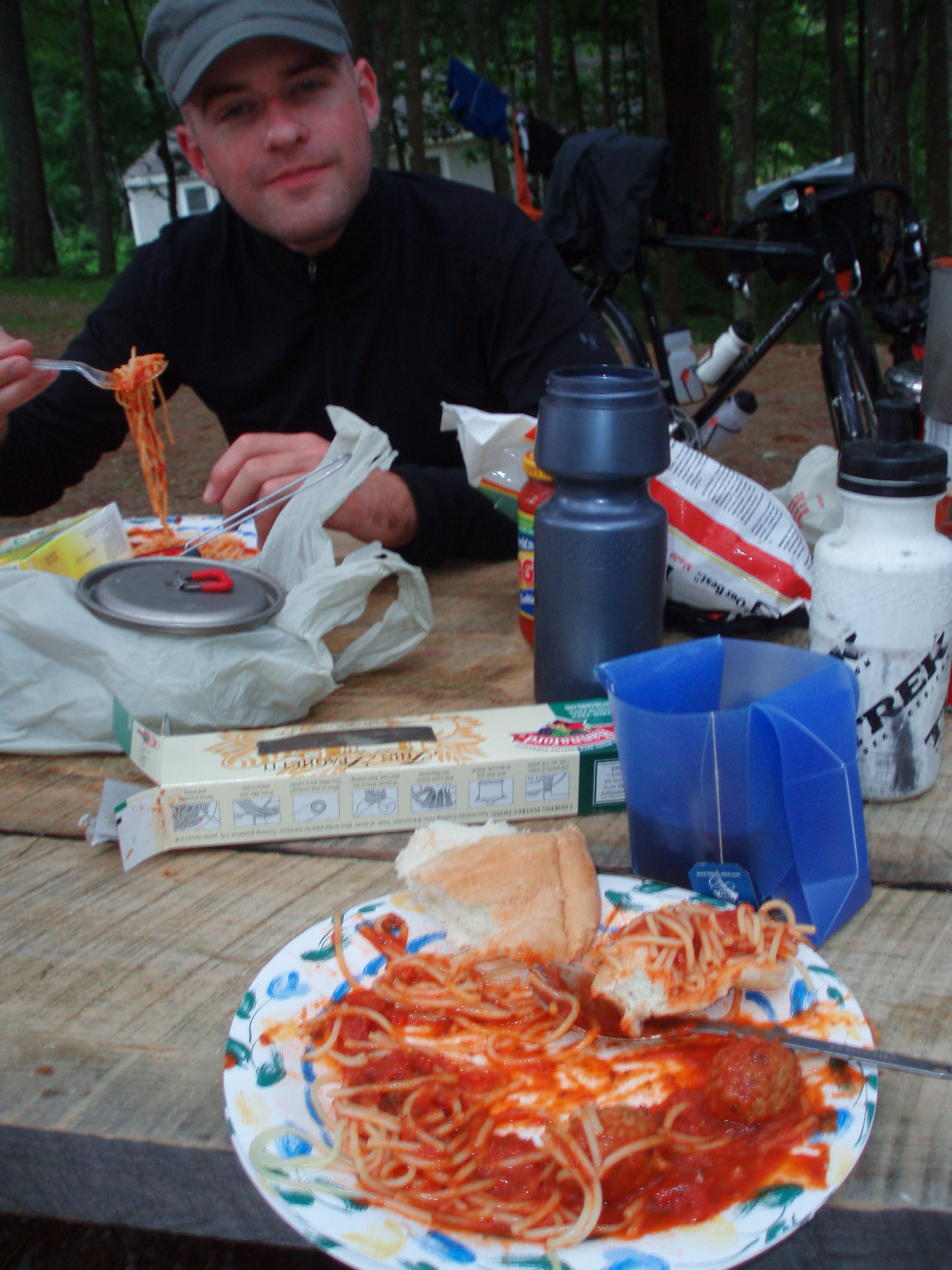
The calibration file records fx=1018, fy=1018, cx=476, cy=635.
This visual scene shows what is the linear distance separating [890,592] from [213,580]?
1.01 metres

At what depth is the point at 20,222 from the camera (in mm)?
21328

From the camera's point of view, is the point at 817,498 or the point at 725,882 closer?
the point at 725,882

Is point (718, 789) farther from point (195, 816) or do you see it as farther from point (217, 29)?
point (217, 29)

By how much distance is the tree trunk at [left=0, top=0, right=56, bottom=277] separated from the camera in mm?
19906

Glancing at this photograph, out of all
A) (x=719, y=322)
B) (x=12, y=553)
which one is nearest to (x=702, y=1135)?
(x=12, y=553)

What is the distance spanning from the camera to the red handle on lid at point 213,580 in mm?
1598

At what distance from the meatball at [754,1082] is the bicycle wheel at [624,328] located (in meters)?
4.47

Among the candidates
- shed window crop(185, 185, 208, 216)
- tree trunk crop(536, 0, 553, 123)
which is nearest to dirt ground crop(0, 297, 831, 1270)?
tree trunk crop(536, 0, 553, 123)

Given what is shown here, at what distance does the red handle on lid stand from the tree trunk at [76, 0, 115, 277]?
23.0 metres

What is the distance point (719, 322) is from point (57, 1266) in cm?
1441

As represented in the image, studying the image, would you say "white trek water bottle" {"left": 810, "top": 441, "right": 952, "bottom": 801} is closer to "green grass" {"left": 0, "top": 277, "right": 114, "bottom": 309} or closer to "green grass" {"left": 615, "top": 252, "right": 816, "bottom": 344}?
"green grass" {"left": 615, "top": 252, "right": 816, "bottom": 344}

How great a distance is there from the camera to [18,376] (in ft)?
6.28

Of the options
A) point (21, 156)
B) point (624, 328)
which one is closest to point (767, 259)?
point (624, 328)

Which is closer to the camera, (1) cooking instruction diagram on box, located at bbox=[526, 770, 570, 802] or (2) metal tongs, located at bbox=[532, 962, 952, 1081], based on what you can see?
(2) metal tongs, located at bbox=[532, 962, 952, 1081]
